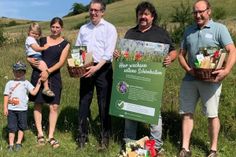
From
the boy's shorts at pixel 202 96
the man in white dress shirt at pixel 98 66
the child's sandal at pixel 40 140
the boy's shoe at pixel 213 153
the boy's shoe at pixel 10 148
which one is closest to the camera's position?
the boy's shorts at pixel 202 96

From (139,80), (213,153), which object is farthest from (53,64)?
(213,153)

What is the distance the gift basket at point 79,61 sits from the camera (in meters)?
6.89

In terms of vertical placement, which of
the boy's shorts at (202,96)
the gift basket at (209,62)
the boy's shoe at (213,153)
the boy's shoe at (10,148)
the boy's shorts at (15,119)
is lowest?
the boy's shoe at (10,148)

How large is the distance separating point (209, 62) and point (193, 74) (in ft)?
1.19

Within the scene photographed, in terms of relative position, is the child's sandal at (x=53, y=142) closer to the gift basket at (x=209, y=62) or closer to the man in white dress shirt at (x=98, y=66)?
the man in white dress shirt at (x=98, y=66)

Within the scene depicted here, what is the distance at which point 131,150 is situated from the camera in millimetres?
6809

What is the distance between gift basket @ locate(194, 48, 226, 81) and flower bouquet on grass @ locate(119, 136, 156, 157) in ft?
4.17

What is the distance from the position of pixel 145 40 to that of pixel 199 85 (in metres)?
1.03

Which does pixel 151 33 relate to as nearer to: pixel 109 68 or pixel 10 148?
pixel 109 68

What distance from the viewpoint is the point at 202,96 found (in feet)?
22.0

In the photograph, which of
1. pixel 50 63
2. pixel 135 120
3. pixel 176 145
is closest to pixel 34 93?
pixel 50 63

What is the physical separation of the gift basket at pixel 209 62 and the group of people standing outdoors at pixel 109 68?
9 centimetres

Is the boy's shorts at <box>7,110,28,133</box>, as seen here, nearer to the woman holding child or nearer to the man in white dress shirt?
the woman holding child

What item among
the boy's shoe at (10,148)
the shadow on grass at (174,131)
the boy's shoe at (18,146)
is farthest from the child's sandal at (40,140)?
the shadow on grass at (174,131)
